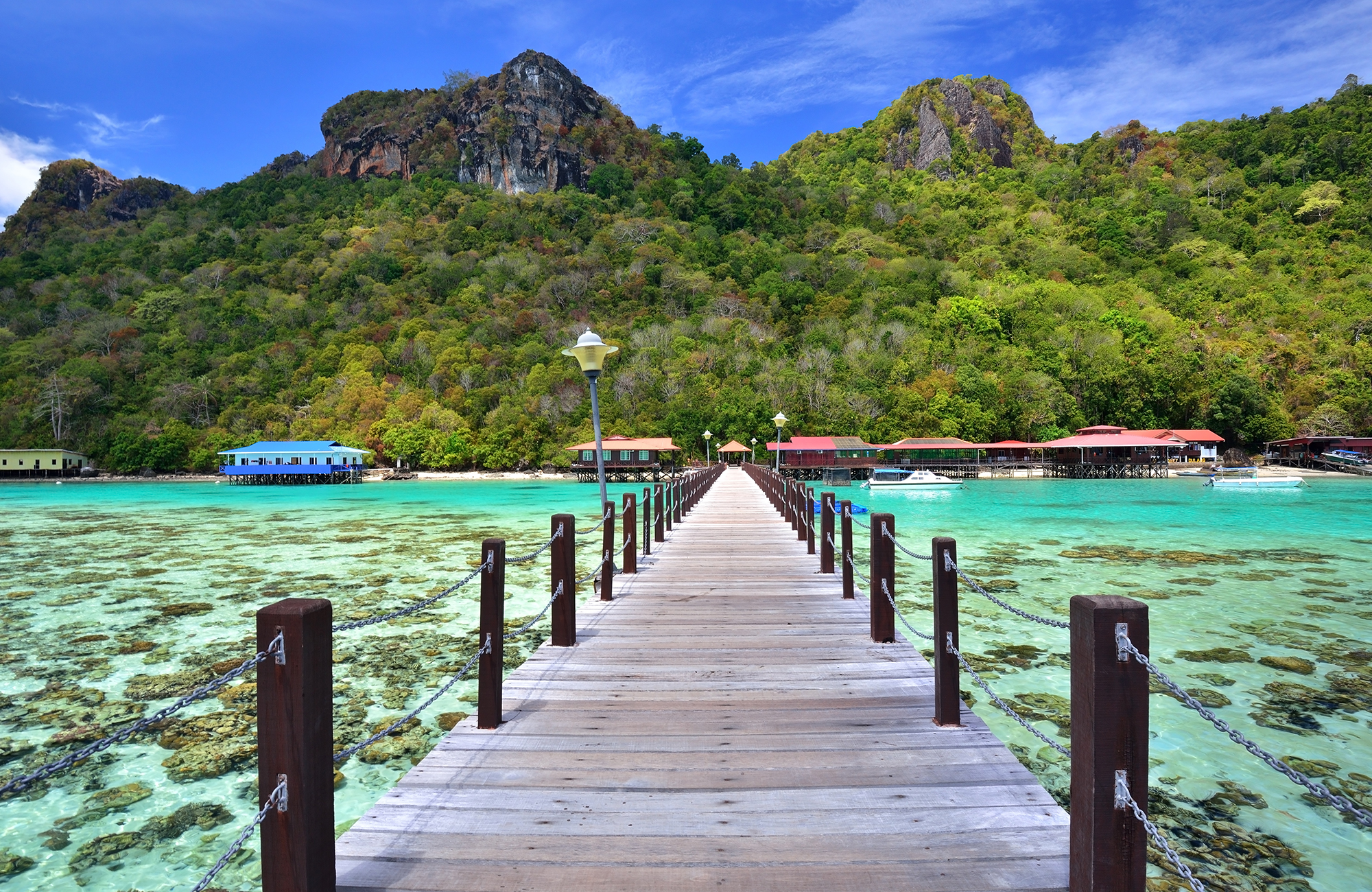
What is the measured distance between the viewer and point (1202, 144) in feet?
349

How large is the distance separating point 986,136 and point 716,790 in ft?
488

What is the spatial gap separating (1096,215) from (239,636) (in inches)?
4436

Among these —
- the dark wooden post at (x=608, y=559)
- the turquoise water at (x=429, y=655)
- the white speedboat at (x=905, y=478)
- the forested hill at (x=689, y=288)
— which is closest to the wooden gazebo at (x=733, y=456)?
the forested hill at (x=689, y=288)

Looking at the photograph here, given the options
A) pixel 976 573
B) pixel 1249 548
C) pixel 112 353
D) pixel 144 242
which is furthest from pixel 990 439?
pixel 144 242

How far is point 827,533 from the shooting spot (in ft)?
27.6

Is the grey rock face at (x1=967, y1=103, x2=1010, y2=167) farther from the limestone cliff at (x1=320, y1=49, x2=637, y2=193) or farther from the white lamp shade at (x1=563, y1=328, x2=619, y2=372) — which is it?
the white lamp shade at (x1=563, y1=328, x2=619, y2=372)

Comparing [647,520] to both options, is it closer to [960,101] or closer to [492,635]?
[492,635]

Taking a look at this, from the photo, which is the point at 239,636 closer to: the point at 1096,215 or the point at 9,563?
the point at 9,563

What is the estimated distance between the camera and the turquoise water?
4.45m

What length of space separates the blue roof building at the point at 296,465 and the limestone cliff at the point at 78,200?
95.1 metres

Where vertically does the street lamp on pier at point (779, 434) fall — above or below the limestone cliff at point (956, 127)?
below

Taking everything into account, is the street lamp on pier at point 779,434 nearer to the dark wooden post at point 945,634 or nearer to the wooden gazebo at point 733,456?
the wooden gazebo at point 733,456

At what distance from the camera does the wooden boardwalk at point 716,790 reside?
246 centimetres

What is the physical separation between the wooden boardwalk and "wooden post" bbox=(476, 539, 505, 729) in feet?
0.45
